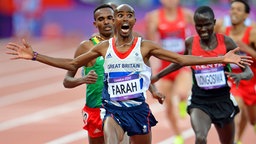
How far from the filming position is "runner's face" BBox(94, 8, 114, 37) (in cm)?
909

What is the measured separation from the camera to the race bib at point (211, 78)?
9586 mm

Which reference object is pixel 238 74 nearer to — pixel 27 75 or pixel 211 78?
pixel 211 78

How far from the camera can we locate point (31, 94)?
715 inches

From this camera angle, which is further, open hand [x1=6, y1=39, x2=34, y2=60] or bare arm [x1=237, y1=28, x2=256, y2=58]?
bare arm [x1=237, y1=28, x2=256, y2=58]

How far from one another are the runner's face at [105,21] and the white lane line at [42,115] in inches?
206

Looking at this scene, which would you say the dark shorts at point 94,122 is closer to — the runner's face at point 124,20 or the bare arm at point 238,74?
the runner's face at point 124,20

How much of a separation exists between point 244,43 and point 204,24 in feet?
5.06

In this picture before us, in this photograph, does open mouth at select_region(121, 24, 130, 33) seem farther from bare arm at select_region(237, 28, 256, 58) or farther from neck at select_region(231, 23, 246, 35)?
neck at select_region(231, 23, 246, 35)

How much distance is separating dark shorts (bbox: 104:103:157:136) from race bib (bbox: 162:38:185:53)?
4.96 meters

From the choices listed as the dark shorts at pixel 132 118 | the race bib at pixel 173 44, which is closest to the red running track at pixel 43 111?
the race bib at pixel 173 44

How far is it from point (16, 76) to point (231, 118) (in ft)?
40.2

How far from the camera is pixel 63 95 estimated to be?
17812 millimetres

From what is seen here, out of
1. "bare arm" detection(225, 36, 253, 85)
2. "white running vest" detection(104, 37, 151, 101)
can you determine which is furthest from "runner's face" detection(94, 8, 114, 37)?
"bare arm" detection(225, 36, 253, 85)

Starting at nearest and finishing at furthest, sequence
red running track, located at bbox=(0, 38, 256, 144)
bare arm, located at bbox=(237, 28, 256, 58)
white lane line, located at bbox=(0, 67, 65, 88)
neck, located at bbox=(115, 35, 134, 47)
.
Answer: neck, located at bbox=(115, 35, 134, 47), bare arm, located at bbox=(237, 28, 256, 58), red running track, located at bbox=(0, 38, 256, 144), white lane line, located at bbox=(0, 67, 65, 88)
